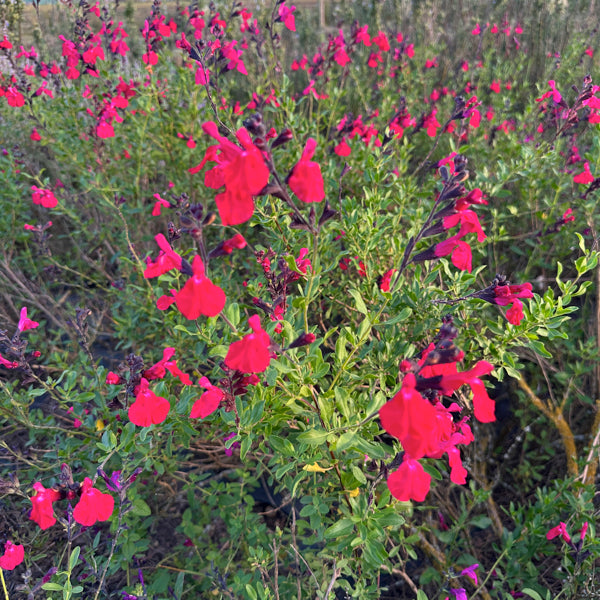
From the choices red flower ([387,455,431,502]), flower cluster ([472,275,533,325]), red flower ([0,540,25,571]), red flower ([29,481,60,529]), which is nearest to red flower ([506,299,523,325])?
flower cluster ([472,275,533,325])

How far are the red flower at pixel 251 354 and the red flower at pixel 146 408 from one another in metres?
0.54

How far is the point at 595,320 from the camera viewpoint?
112 inches

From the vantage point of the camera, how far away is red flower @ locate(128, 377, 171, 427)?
1515 mm

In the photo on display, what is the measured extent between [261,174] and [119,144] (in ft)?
11.5

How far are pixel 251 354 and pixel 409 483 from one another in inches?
22.2

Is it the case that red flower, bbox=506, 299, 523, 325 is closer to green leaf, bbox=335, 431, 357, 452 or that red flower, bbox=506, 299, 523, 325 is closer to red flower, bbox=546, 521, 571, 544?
green leaf, bbox=335, 431, 357, 452

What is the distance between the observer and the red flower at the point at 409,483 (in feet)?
3.95

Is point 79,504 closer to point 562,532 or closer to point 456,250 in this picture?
point 456,250

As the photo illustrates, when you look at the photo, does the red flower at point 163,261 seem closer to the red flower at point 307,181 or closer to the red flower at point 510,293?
the red flower at point 307,181

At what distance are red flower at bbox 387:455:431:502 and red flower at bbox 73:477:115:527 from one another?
1.05 metres

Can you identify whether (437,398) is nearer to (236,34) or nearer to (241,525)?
(241,525)

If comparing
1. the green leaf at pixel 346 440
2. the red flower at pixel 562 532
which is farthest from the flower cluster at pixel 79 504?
the red flower at pixel 562 532

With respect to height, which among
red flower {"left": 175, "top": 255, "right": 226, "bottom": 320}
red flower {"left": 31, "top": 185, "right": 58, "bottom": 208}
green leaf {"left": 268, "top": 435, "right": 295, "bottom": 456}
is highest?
red flower {"left": 175, "top": 255, "right": 226, "bottom": 320}

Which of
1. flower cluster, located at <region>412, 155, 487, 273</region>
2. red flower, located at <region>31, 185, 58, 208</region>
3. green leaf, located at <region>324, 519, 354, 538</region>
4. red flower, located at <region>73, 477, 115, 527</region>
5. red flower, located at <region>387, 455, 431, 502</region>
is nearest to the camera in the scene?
red flower, located at <region>387, 455, 431, 502</region>
